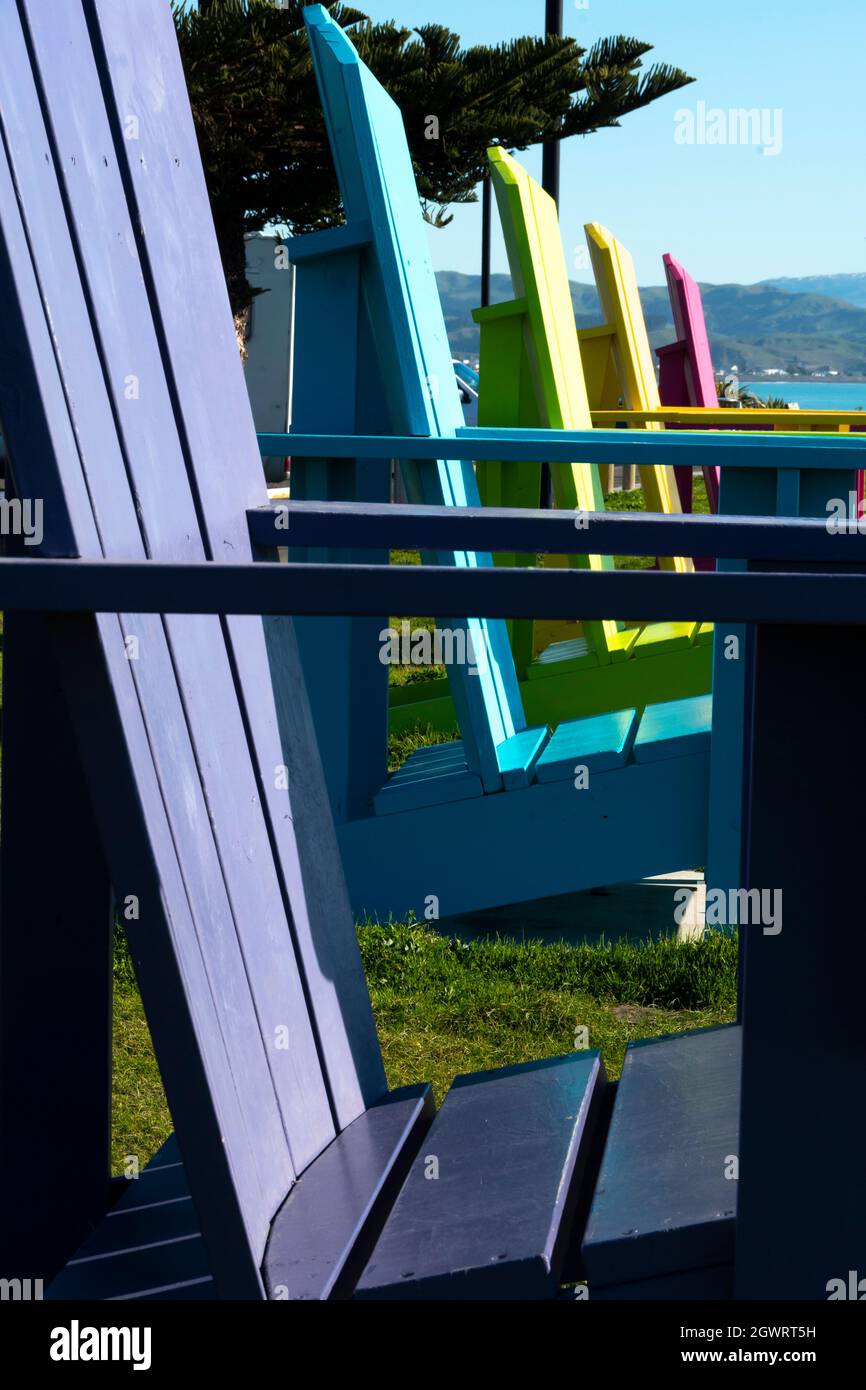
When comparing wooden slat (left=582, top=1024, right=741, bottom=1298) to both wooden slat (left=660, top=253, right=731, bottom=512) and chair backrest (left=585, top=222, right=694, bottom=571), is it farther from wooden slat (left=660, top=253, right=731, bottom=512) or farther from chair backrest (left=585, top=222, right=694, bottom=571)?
wooden slat (left=660, top=253, right=731, bottom=512)

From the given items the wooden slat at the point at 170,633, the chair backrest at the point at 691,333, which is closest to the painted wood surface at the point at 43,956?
the wooden slat at the point at 170,633

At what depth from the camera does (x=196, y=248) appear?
1731mm

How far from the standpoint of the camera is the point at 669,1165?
158 cm

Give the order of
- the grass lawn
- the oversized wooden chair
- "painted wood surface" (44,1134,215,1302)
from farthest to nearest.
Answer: the oversized wooden chair, the grass lawn, "painted wood surface" (44,1134,215,1302)

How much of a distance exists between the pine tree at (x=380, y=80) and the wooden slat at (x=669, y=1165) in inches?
408

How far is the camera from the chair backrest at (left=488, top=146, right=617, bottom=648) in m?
4.47

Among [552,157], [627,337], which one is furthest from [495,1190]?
[552,157]

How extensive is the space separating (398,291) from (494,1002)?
155 cm

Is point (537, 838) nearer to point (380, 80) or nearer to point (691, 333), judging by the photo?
point (691, 333)

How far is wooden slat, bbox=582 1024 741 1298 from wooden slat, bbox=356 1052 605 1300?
1.7 inches

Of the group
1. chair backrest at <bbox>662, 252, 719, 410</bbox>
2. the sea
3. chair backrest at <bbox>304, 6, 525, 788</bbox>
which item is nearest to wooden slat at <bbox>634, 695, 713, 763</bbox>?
chair backrest at <bbox>304, 6, 525, 788</bbox>
